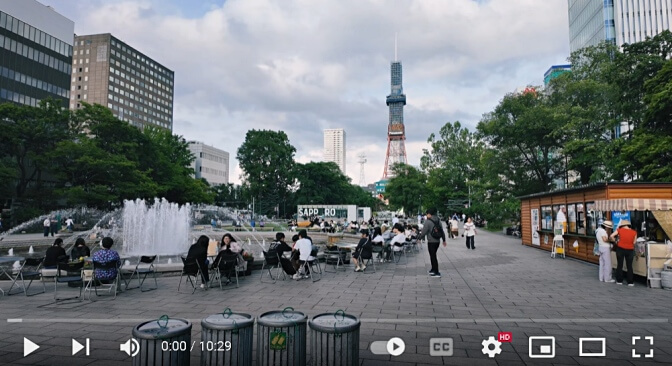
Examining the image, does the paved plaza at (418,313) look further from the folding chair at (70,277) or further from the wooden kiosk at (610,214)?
the wooden kiosk at (610,214)

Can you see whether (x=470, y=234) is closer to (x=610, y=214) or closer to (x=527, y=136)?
(x=610, y=214)

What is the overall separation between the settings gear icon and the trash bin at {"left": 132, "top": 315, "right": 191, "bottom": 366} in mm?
3468

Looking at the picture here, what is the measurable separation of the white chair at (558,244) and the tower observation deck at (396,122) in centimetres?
10368

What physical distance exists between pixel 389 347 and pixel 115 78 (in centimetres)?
11841

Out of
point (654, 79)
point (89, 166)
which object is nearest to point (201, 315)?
point (654, 79)

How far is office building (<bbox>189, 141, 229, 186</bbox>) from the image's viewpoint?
107 metres

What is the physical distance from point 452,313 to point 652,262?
604 cm

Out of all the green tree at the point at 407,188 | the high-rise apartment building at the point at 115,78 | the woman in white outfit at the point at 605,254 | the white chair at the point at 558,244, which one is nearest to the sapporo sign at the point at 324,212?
the green tree at the point at 407,188

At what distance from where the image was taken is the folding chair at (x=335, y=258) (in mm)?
12031

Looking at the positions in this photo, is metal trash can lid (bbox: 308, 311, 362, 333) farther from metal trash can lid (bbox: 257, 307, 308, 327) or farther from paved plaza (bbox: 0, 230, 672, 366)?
paved plaza (bbox: 0, 230, 672, 366)

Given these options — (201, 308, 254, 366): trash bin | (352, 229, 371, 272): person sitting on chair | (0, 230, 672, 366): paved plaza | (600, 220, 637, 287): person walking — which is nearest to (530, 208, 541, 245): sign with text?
(0, 230, 672, 366): paved plaza

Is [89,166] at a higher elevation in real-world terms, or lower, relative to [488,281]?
higher

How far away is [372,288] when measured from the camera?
9031 millimetres

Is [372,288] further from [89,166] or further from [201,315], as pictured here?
[89,166]
